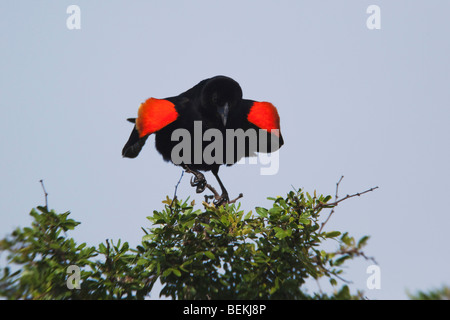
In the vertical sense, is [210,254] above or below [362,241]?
below

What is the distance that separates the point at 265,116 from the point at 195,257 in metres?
2.65

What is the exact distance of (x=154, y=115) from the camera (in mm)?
4625

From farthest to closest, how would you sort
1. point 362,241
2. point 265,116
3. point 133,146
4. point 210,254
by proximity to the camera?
point 265,116 → point 133,146 → point 210,254 → point 362,241

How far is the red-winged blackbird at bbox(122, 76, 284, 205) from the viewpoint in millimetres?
Answer: 4656

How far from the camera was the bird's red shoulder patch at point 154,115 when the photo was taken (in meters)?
4.57

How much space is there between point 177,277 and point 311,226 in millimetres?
1064

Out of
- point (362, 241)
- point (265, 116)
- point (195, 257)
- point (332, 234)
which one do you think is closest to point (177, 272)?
point (195, 257)

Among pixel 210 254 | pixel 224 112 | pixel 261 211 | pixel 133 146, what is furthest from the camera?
pixel 133 146

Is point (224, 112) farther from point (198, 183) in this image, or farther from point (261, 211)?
point (261, 211)

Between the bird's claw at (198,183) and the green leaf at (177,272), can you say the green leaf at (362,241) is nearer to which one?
the green leaf at (177,272)

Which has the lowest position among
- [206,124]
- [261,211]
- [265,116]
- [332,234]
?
[332,234]

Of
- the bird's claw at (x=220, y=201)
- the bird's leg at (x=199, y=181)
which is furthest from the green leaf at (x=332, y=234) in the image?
the bird's leg at (x=199, y=181)

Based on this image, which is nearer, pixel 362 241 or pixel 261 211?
pixel 362 241
